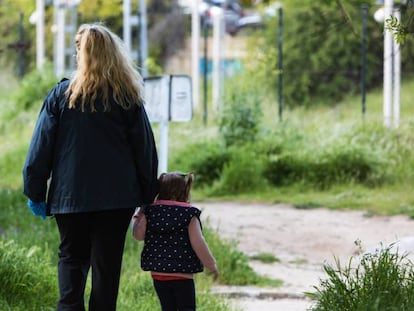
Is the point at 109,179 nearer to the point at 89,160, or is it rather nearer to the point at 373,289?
the point at 89,160

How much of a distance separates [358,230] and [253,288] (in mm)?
3141

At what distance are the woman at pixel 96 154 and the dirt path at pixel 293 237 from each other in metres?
2.03

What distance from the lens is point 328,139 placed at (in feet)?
49.6

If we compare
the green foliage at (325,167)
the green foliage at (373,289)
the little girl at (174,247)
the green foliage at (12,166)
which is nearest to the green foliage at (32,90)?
the green foliage at (12,166)

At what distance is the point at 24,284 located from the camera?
662 centimetres

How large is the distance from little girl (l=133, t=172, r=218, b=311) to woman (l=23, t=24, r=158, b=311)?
0.12 meters

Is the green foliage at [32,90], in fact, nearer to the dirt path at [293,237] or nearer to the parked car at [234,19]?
the parked car at [234,19]

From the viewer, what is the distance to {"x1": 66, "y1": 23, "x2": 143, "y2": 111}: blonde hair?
5473 millimetres

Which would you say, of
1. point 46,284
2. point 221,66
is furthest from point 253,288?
point 221,66

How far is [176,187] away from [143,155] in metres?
0.23

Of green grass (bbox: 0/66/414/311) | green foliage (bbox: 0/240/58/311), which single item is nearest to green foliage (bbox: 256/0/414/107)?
green grass (bbox: 0/66/414/311)

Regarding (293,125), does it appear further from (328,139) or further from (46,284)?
(46,284)

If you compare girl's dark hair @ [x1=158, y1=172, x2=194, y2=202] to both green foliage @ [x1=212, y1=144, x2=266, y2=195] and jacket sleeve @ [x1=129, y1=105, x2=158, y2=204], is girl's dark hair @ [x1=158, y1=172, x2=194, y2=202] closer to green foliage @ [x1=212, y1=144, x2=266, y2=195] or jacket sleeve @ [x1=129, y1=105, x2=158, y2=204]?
jacket sleeve @ [x1=129, y1=105, x2=158, y2=204]

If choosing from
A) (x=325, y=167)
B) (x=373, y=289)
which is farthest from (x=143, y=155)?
(x=325, y=167)
